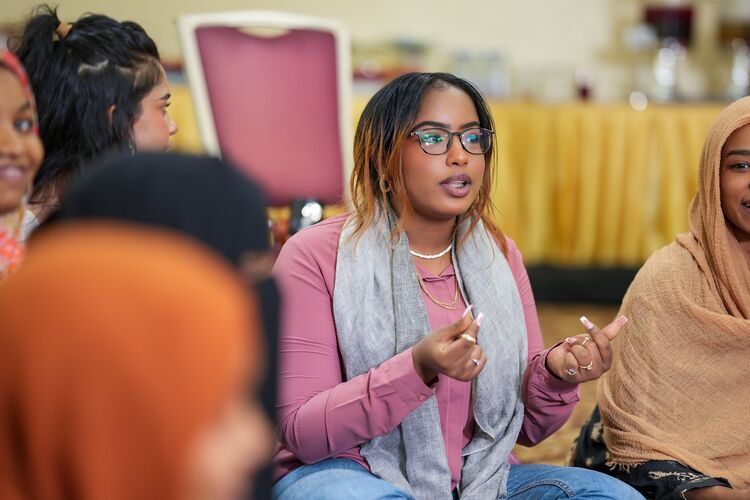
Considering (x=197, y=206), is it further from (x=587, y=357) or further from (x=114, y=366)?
(x=587, y=357)

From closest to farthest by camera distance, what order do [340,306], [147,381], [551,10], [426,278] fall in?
[147,381], [340,306], [426,278], [551,10]

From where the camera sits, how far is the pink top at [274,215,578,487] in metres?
1.33

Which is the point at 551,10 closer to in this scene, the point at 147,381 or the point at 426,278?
the point at 426,278

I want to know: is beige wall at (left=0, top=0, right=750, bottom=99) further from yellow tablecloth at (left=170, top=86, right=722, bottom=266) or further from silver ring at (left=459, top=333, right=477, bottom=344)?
silver ring at (left=459, top=333, right=477, bottom=344)

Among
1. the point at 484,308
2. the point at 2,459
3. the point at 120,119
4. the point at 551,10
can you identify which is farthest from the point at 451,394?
the point at 551,10

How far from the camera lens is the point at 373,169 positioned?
1564mm

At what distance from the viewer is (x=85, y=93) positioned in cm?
154

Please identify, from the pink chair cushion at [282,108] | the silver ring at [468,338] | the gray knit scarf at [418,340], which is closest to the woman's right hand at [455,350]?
the silver ring at [468,338]

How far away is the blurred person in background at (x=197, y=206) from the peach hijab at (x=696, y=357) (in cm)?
111

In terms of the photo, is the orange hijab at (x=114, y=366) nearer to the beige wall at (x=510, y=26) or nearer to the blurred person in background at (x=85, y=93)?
the blurred person in background at (x=85, y=93)

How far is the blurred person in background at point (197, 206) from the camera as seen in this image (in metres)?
0.63

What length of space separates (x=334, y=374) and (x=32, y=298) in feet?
3.01

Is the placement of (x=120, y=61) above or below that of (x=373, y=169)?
above

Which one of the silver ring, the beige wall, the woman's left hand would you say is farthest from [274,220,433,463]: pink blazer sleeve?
the beige wall
